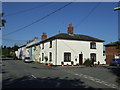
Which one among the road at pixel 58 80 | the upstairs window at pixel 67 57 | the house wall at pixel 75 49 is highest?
the house wall at pixel 75 49

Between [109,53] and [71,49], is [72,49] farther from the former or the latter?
[109,53]

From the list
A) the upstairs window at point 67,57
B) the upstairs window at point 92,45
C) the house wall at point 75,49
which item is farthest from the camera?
the upstairs window at point 92,45

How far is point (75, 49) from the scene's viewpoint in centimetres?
3503

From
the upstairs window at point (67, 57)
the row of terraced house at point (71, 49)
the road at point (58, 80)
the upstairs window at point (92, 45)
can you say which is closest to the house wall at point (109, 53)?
the row of terraced house at point (71, 49)

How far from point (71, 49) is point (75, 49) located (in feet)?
3.03

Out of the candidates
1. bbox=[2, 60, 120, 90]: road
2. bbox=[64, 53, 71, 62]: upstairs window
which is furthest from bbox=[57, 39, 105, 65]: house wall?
bbox=[2, 60, 120, 90]: road

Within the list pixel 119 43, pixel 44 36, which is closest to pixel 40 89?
pixel 119 43

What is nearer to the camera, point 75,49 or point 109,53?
point 75,49

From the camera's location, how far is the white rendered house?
3334 centimetres

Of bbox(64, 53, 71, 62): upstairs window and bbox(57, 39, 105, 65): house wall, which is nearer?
bbox(57, 39, 105, 65): house wall

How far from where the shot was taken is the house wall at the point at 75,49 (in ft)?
109

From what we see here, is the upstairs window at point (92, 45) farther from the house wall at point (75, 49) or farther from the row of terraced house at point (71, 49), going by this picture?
the house wall at point (75, 49)

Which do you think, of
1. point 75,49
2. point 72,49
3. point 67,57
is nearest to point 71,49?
point 72,49

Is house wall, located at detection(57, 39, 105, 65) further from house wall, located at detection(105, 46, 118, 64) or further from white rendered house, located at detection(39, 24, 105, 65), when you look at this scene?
house wall, located at detection(105, 46, 118, 64)
